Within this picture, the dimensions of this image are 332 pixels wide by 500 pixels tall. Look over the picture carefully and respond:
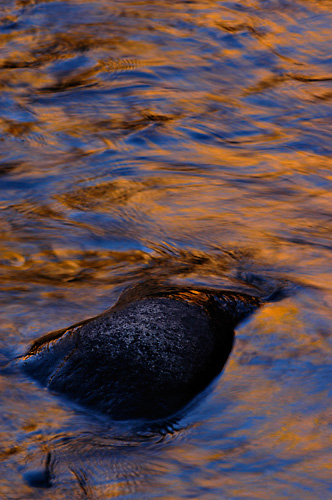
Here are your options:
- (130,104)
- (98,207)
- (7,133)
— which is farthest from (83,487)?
(130,104)

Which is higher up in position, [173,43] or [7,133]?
[173,43]

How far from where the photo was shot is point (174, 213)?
201 inches

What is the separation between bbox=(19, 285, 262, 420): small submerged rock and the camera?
3158 mm

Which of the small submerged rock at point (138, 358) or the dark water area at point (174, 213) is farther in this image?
the small submerged rock at point (138, 358)

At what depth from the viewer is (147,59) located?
25.0 feet

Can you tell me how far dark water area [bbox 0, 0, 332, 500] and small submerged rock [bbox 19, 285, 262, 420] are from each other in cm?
10

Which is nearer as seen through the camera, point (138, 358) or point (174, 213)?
point (138, 358)

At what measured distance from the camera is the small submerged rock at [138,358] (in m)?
3.16

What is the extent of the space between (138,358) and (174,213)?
6.76 feet

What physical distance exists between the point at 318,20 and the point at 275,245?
471 cm

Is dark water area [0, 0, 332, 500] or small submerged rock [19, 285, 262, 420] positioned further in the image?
small submerged rock [19, 285, 262, 420]

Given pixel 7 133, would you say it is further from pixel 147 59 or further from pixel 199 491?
pixel 199 491

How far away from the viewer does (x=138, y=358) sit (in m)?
3.21

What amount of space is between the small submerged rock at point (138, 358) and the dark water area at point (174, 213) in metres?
0.10
